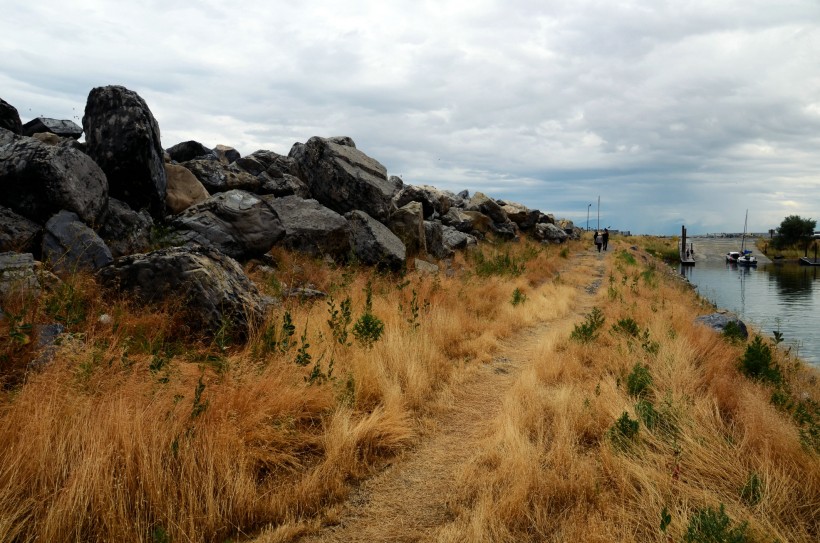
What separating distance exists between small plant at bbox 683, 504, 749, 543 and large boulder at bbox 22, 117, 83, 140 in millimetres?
16026

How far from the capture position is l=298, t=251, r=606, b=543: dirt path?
11.4 feet

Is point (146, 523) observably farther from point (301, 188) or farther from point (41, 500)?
point (301, 188)

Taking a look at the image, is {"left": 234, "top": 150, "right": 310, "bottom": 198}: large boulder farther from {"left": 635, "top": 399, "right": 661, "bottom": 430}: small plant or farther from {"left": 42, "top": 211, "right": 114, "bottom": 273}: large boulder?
{"left": 635, "top": 399, "right": 661, "bottom": 430}: small plant

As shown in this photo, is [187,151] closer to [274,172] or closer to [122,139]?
[274,172]

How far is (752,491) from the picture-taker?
3539 millimetres

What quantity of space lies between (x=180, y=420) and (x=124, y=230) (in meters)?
6.67

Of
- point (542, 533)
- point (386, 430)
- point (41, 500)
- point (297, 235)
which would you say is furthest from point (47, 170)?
point (542, 533)

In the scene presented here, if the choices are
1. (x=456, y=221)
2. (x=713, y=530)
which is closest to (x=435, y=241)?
(x=456, y=221)

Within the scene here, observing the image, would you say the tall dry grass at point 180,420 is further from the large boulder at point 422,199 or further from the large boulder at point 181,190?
the large boulder at point 422,199

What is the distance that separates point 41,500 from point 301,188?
40.4ft

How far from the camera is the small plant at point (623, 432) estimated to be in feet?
14.5

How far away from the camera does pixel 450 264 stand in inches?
686

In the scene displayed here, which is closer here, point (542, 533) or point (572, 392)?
point (542, 533)

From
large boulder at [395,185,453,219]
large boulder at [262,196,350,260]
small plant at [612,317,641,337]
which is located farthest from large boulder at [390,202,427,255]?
small plant at [612,317,641,337]
